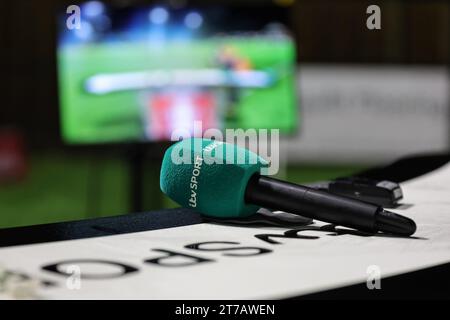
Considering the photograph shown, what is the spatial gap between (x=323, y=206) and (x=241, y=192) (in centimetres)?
9

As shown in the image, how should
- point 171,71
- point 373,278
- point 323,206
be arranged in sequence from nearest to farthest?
1. point 373,278
2. point 323,206
3. point 171,71

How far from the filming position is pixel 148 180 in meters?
3.10

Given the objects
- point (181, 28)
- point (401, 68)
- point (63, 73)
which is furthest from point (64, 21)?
point (401, 68)

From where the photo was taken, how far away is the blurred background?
294 cm

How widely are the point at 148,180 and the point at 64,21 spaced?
0.70 meters

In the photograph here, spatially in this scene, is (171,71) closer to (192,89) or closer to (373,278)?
(192,89)

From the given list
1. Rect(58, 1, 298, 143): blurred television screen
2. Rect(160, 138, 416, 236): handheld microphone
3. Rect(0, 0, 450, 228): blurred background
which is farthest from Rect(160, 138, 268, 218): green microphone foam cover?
Rect(58, 1, 298, 143): blurred television screen

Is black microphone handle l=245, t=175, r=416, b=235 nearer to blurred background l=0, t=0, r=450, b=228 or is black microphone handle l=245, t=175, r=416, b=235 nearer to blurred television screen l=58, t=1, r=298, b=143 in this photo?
blurred background l=0, t=0, r=450, b=228

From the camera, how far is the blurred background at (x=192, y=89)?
2943 millimetres

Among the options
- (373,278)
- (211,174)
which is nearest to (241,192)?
(211,174)

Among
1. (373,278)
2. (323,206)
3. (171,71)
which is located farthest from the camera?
(171,71)

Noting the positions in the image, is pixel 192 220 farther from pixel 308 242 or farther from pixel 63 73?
pixel 63 73

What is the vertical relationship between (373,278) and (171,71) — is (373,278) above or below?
below

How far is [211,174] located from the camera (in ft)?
2.83
